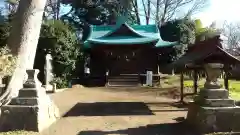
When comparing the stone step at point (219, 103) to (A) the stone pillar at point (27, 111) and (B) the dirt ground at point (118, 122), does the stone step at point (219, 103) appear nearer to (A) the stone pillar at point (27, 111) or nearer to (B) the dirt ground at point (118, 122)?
(B) the dirt ground at point (118, 122)

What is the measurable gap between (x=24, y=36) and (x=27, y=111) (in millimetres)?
3720

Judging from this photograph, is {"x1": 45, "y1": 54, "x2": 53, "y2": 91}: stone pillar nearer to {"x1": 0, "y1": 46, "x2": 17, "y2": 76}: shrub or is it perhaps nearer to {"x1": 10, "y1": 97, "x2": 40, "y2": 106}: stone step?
{"x1": 0, "y1": 46, "x2": 17, "y2": 76}: shrub

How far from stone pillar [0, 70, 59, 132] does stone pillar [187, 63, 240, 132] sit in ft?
15.4

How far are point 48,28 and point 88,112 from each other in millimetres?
11224

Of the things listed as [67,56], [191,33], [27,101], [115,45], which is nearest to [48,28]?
[67,56]

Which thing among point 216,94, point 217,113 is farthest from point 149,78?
point 217,113

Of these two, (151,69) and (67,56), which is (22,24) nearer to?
(67,56)

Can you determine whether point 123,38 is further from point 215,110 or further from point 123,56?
point 215,110

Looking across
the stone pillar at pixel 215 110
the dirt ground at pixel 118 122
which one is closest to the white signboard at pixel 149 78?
the dirt ground at pixel 118 122

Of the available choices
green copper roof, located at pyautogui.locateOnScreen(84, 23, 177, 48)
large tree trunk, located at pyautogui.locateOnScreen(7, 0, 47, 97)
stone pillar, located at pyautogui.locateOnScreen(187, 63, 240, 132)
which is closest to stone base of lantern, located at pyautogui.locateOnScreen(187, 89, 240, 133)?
stone pillar, located at pyautogui.locateOnScreen(187, 63, 240, 132)

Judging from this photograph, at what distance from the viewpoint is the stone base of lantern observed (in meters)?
7.86

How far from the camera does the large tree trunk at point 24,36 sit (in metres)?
10.7

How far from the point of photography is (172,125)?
30.1ft

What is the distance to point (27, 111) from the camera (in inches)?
331
